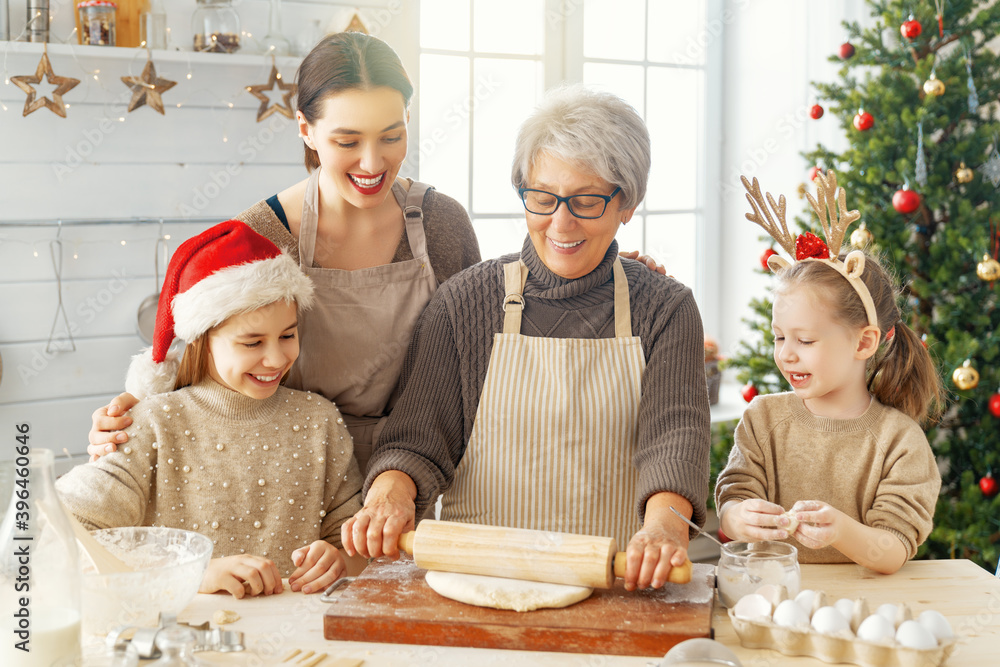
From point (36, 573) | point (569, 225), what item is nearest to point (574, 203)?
point (569, 225)

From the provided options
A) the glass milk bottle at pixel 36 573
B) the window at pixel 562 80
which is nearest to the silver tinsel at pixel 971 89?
the window at pixel 562 80

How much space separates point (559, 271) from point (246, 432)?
62 centimetres

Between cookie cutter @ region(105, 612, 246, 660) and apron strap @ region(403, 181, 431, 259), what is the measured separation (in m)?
0.88

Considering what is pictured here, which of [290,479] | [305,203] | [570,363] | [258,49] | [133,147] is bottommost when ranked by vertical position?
[290,479]

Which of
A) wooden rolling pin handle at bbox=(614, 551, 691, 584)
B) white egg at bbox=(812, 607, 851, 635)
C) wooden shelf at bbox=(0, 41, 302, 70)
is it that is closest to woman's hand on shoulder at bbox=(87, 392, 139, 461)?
wooden rolling pin handle at bbox=(614, 551, 691, 584)

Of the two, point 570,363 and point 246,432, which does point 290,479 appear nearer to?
point 246,432

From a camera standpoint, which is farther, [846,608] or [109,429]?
[109,429]

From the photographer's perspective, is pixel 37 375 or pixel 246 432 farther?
pixel 37 375

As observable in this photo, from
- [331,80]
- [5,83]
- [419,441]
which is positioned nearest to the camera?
[419,441]

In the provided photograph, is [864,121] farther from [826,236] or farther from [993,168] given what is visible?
[826,236]

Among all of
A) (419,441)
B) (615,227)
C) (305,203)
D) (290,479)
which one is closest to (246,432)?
(290,479)

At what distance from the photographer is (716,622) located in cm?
116

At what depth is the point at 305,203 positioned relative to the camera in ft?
5.73

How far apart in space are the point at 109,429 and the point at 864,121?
229 centimetres
